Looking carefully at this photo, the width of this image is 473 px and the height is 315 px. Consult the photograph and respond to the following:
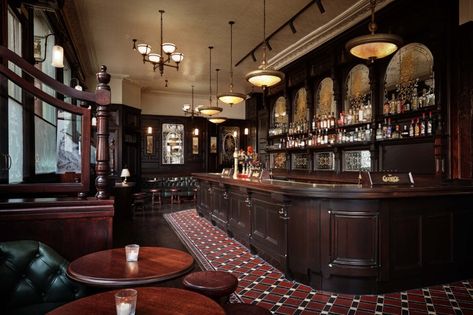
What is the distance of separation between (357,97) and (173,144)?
8.23 meters

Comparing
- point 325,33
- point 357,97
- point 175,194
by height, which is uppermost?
point 325,33

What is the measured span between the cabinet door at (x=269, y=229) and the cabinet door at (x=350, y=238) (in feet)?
1.83

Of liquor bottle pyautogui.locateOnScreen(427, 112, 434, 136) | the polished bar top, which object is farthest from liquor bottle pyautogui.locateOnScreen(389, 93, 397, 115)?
the polished bar top

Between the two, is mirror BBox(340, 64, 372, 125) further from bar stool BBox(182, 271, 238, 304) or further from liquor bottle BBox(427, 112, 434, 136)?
bar stool BBox(182, 271, 238, 304)

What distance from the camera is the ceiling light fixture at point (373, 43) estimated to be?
13.3ft

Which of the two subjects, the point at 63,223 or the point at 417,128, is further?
the point at 417,128

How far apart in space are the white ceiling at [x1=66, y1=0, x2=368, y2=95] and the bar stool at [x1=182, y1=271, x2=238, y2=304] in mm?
5095

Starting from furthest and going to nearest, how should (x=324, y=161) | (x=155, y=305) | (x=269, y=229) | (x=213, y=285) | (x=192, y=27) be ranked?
(x=324, y=161), (x=192, y=27), (x=269, y=229), (x=213, y=285), (x=155, y=305)

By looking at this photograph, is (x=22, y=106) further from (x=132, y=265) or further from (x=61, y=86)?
(x=132, y=265)

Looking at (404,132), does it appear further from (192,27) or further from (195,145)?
(195,145)

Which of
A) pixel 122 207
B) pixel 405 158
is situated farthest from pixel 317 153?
pixel 122 207

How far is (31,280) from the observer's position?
2.07m

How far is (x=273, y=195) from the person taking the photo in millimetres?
4160

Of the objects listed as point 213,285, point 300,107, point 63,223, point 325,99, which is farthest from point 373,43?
point 300,107
